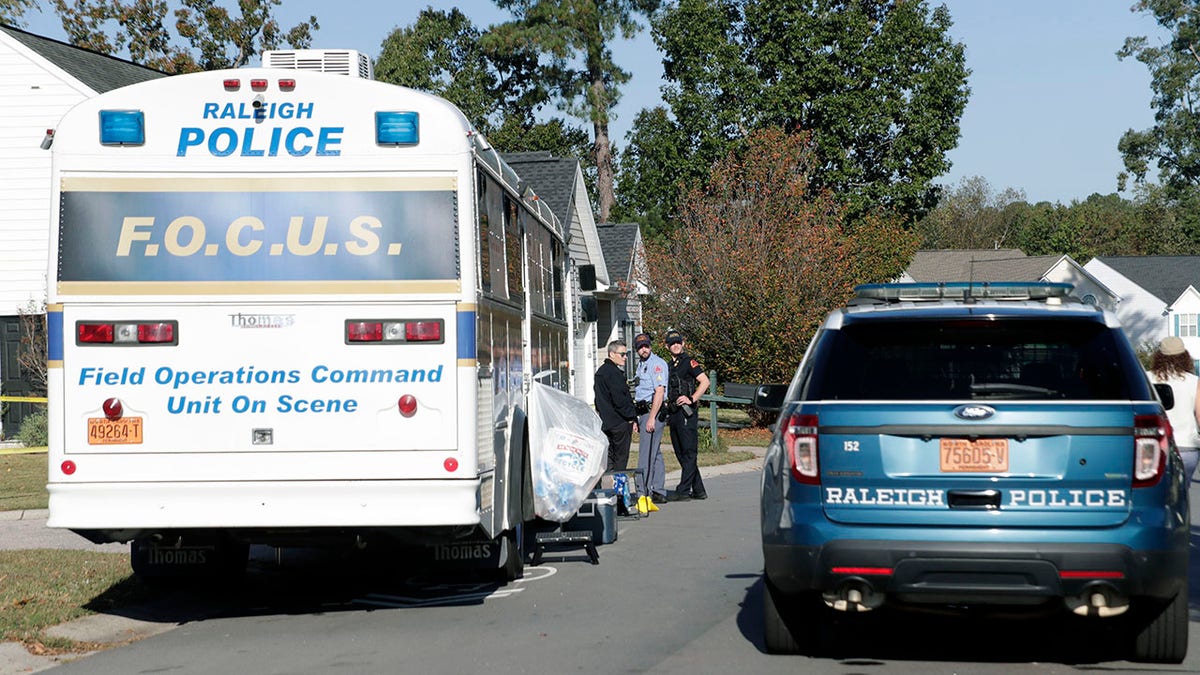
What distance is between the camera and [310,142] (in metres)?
8.81

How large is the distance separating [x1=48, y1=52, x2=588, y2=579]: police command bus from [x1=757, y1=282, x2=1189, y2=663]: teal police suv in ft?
8.23

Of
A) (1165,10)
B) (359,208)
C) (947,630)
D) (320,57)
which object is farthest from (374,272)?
(1165,10)

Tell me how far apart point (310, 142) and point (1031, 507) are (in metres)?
4.77

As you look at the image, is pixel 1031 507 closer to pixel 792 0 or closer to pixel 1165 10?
pixel 792 0

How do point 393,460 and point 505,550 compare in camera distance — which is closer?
point 393,460

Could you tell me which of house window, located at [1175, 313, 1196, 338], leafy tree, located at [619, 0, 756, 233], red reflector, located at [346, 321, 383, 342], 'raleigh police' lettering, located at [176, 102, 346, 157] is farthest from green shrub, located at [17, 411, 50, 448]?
house window, located at [1175, 313, 1196, 338]

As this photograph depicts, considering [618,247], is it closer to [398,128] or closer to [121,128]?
[398,128]

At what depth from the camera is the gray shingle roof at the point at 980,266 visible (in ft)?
244

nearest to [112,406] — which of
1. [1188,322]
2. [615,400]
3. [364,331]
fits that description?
[364,331]

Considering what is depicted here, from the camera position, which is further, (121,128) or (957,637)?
(121,128)

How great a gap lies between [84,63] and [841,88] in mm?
23444

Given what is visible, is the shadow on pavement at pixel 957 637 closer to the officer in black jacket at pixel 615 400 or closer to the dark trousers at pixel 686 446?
the officer in black jacket at pixel 615 400

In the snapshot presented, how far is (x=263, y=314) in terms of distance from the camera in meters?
8.67

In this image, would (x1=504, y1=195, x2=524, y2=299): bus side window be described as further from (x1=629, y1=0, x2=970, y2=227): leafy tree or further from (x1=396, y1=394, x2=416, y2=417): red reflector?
(x1=629, y1=0, x2=970, y2=227): leafy tree
